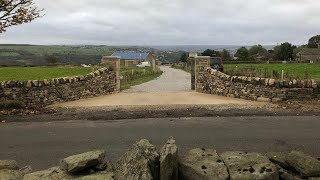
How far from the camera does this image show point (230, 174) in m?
6.12

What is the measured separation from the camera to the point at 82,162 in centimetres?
655

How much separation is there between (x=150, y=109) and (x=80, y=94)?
4565mm

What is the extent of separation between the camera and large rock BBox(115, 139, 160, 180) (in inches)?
228

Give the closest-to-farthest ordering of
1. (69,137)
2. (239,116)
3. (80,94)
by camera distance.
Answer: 1. (69,137)
2. (239,116)
3. (80,94)

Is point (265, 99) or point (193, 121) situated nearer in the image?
point (193, 121)

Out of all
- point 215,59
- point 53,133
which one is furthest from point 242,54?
point 53,133

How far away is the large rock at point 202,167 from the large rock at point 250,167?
5.6 inches

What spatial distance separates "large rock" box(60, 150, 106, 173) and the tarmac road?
6.19 ft

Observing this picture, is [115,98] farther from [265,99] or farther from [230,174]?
[230,174]

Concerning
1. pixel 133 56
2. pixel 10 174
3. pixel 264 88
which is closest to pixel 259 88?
pixel 264 88

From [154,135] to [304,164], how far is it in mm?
5153

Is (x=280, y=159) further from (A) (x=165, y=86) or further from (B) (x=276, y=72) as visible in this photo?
(A) (x=165, y=86)

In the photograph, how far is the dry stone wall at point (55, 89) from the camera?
1647cm

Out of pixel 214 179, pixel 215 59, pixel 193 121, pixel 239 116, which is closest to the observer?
pixel 214 179
